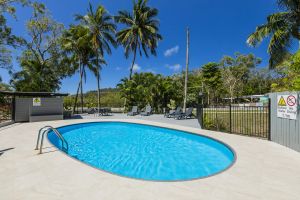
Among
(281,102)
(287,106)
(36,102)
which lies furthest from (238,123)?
(36,102)

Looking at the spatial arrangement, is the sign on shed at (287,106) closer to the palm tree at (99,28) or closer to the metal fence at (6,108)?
the metal fence at (6,108)

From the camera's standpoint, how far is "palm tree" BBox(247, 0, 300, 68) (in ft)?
29.5

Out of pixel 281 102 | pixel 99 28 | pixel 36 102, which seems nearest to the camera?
pixel 281 102

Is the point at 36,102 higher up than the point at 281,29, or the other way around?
the point at 281,29

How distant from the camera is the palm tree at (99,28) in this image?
20812 millimetres

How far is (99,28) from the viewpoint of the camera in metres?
21.2

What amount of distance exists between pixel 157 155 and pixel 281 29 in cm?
986

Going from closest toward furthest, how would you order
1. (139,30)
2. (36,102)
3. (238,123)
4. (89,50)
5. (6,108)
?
(238,123), (6,108), (36,102), (139,30), (89,50)

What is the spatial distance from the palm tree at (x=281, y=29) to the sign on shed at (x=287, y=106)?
5060 millimetres

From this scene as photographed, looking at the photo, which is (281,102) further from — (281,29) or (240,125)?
(281,29)

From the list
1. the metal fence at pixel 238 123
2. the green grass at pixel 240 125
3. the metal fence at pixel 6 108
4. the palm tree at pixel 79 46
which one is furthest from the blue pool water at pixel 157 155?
the palm tree at pixel 79 46

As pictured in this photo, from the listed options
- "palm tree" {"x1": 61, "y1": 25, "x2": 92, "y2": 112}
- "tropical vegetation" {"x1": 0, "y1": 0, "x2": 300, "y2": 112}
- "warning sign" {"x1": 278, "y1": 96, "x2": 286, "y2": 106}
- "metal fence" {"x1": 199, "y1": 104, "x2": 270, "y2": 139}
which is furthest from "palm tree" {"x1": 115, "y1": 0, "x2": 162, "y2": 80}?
"warning sign" {"x1": 278, "y1": 96, "x2": 286, "y2": 106}

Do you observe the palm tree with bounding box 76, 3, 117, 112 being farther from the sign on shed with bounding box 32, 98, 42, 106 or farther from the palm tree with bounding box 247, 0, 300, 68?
the palm tree with bounding box 247, 0, 300, 68

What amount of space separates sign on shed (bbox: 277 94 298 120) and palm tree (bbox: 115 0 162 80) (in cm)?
1862
